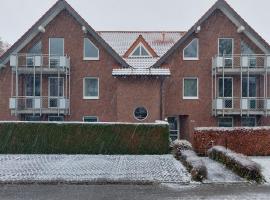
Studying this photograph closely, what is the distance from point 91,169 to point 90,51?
15558 millimetres

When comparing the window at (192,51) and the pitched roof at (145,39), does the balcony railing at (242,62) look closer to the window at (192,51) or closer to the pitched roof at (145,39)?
the window at (192,51)

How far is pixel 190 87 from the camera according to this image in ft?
99.2

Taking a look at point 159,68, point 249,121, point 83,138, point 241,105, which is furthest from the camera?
point 249,121

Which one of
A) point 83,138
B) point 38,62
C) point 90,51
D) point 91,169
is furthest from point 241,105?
point 91,169

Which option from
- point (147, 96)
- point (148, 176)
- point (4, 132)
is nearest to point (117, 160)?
point (148, 176)

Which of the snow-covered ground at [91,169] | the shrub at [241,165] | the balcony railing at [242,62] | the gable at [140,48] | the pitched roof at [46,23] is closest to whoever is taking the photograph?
the snow-covered ground at [91,169]

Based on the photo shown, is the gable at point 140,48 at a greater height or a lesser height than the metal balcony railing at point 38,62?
greater

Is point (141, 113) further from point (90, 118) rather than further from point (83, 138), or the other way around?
point (83, 138)

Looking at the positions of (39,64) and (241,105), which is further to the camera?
(241,105)

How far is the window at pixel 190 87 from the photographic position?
30.2 meters

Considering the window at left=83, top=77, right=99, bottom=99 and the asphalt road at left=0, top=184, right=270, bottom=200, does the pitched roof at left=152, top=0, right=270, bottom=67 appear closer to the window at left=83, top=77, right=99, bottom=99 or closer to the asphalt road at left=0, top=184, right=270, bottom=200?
the window at left=83, top=77, right=99, bottom=99

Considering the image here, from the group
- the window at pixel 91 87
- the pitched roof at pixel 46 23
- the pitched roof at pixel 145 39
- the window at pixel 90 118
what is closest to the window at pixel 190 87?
the pitched roof at pixel 145 39

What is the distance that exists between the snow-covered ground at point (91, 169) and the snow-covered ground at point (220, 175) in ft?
2.94

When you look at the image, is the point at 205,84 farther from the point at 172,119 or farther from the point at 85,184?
the point at 85,184
